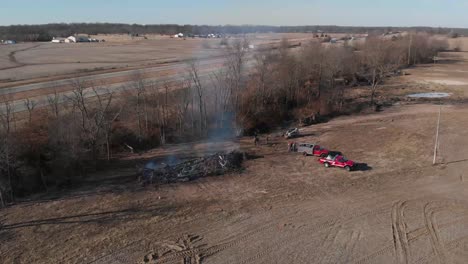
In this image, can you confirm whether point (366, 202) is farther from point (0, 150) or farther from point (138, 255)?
point (0, 150)

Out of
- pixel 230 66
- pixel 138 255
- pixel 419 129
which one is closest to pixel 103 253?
pixel 138 255

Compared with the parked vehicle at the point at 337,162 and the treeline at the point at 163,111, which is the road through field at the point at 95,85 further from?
the parked vehicle at the point at 337,162

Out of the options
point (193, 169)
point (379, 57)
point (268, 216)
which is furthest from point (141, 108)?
point (379, 57)

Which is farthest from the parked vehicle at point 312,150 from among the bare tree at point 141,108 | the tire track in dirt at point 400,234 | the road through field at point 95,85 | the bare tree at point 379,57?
the bare tree at point 379,57

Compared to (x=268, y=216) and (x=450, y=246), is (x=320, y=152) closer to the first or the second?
(x=268, y=216)

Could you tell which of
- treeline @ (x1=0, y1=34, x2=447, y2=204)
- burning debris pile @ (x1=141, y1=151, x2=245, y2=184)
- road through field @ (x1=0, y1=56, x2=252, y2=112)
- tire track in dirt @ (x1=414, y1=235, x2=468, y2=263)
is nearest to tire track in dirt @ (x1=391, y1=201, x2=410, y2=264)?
tire track in dirt @ (x1=414, y1=235, x2=468, y2=263)

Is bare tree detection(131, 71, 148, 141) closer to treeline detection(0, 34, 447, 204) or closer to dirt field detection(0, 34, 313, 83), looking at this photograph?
treeline detection(0, 34, 447, 204)
